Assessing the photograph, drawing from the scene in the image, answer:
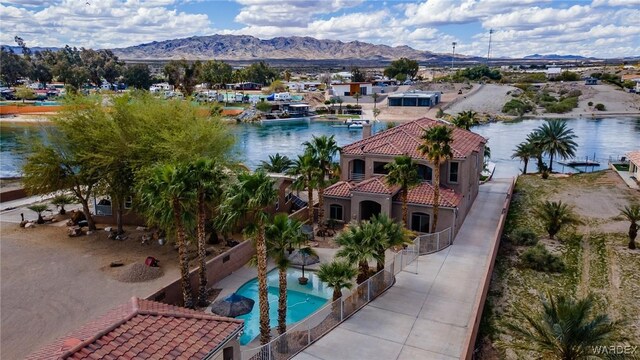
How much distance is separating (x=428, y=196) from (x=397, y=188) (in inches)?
85.2

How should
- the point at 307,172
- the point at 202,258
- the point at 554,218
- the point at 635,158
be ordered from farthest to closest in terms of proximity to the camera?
the point at 635,158
the point at 554,218
the point at 307,172
the point at 202,258

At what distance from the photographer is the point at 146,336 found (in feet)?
43.0

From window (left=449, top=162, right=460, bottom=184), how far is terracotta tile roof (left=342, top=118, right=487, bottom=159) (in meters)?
0.75

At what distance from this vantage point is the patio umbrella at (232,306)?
22.1 meters

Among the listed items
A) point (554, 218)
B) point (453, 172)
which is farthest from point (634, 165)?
point (453, 172)

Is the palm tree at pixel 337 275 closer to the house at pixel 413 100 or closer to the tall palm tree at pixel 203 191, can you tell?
the tall palm tree at pixel 203 191

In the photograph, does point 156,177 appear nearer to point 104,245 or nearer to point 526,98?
point 104,245

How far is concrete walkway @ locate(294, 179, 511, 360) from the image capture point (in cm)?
1888

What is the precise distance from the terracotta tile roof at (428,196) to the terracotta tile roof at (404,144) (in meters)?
2.40

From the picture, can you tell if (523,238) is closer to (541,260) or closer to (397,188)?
(541,260)

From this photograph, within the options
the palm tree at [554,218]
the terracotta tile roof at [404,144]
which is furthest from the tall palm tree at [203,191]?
the palm tree at [554,218]

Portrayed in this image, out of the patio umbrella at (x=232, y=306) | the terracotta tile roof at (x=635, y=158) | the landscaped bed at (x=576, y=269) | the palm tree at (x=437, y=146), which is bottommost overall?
the landscaped bed at (x=576, y=269)

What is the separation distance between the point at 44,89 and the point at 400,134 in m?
169

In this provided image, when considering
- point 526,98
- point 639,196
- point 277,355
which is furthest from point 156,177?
point 526,98
